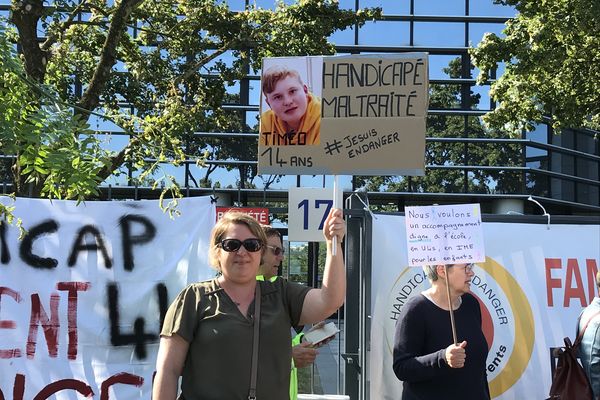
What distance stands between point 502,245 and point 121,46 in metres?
9.06

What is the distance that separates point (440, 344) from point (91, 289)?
249 cm

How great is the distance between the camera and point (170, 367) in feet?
8.53

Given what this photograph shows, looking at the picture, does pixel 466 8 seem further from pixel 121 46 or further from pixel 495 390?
pixel 495 390

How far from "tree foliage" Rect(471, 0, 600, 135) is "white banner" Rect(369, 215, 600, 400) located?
27.1 feet

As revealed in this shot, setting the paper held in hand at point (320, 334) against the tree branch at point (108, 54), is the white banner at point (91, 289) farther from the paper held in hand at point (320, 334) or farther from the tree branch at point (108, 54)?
the tree branch at point (108, 54)

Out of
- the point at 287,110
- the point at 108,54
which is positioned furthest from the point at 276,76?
the point at 108,54

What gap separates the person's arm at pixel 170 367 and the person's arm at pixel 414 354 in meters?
1.56

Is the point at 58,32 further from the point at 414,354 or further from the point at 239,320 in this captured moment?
the point at 239,320

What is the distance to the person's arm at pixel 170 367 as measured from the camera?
2580 mm

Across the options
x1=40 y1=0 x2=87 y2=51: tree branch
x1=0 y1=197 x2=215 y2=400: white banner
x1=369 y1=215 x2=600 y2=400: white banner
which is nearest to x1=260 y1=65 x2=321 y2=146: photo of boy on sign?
x1=0 y1=197 x2=215 y2=400: white banner

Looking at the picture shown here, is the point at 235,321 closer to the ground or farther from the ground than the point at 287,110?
closer to the ground

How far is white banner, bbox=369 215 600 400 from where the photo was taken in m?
4.96

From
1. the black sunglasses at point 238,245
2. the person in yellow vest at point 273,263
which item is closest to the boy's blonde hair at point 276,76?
the person in yellow vest at point 273,263

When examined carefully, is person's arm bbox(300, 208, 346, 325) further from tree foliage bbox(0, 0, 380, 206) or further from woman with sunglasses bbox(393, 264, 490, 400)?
tree foliage bbox(0, 0, 380, 206)
